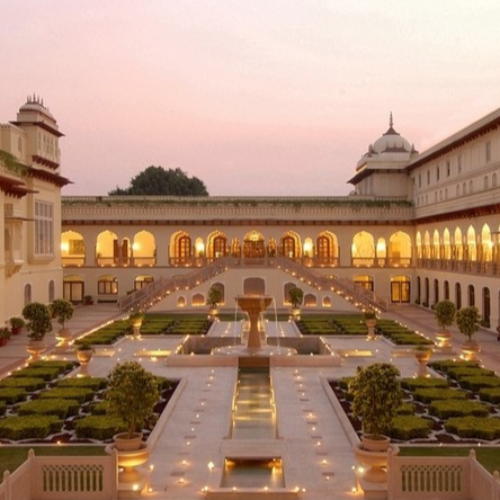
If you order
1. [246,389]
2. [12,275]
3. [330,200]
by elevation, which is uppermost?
[330,200]

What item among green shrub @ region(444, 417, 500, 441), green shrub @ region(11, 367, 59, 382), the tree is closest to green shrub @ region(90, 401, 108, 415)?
green shrub @ region(11, 367, 59, 382)

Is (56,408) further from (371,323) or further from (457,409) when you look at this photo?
(371,323)

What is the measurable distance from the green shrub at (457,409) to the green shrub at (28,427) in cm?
959

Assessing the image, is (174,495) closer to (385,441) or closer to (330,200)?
(385,441)

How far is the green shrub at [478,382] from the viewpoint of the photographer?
854 inches

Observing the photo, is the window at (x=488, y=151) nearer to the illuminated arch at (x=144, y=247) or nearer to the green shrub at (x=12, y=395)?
the illuminated arch at (x=144, y=247)

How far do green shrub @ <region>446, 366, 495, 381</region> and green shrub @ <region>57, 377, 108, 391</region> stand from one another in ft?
37.4

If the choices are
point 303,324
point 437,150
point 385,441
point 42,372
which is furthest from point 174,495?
point 437,150

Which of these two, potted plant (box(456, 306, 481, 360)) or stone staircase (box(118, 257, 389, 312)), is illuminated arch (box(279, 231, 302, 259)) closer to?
stone staircase (box(118, 257, 389, 312))

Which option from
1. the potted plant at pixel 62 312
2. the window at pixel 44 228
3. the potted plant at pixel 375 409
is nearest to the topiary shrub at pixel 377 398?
the potted plant at pixel 375 409

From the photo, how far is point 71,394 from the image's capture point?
2041cm

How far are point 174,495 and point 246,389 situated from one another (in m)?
10.8

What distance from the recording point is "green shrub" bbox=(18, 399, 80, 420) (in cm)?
1838

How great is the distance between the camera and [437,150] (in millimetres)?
49750
